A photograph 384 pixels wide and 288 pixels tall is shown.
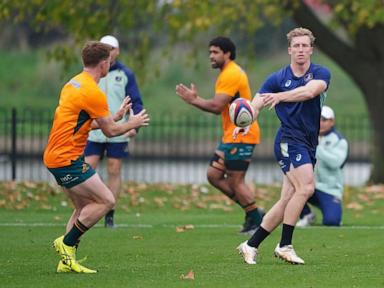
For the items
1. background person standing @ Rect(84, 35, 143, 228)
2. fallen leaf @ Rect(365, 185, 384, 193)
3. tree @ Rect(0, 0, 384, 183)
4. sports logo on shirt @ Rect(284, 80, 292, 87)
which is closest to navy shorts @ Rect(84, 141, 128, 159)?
background person standing @ Rect(84, 35, 143, 228)

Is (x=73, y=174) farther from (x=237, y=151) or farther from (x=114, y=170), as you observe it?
(x=114, y=170)

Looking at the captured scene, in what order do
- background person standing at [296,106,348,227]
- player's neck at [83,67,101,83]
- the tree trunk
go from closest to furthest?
player's neck at [83,67,101,83], background person standing at [296,106,348,227], the tree trunk

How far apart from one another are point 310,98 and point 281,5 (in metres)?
11.6

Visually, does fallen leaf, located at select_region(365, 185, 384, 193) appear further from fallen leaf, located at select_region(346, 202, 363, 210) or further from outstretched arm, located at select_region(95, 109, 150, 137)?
outstretched arm, located at select_region(95, 109, 150, 137)

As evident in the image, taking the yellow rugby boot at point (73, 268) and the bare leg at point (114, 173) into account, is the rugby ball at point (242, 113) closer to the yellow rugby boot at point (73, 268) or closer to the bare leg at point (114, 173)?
the yellow rugby boot at point (73, 268)

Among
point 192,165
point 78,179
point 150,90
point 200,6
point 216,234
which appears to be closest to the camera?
point 78,179

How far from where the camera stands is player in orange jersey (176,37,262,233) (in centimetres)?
1398

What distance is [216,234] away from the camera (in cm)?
1436

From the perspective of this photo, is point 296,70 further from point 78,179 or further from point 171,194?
point 171,194

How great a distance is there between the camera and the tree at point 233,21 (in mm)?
21016

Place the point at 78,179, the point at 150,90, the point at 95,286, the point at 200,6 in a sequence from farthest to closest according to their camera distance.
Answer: the point at 150,90 → the point at 200,6 → the point at 78,179 → the point at 95,286

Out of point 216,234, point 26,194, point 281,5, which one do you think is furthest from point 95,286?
point 281,5

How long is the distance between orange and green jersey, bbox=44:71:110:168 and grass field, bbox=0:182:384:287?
0.99 m

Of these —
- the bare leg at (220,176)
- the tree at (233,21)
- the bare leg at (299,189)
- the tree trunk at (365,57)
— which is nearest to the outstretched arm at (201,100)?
the bare leg at (220,176)
